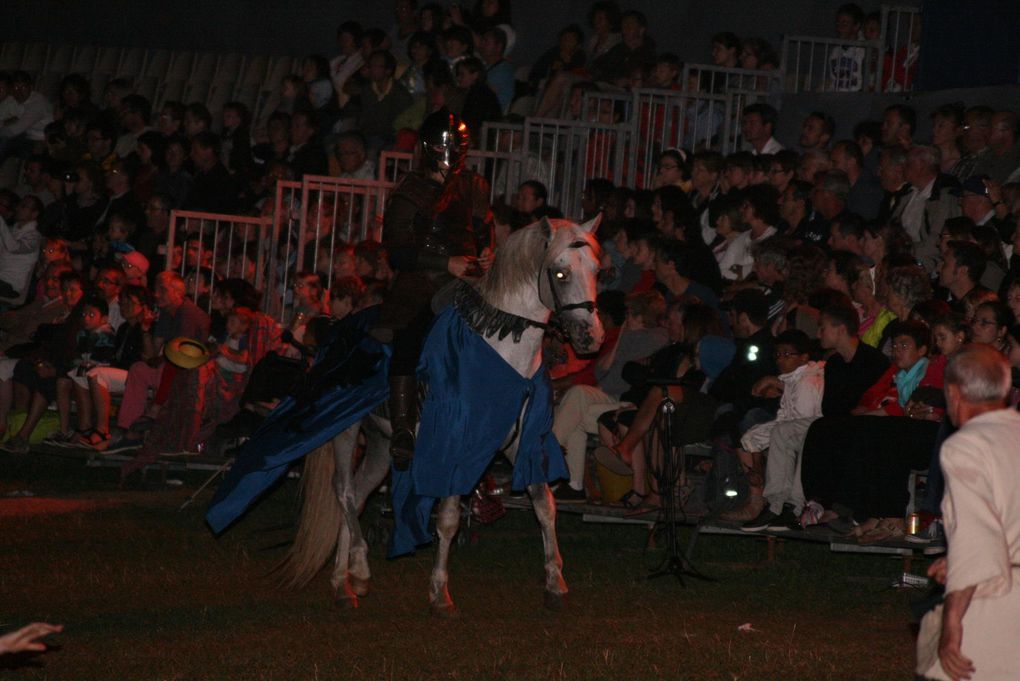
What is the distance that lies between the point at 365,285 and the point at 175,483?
9.56 ft

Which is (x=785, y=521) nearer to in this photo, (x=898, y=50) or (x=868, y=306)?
→ (x=868, y=306)

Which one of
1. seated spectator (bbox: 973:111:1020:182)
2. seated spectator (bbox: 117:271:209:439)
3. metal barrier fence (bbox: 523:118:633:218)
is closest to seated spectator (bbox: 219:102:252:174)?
seated spectator (bbox: 117:271:209:439)

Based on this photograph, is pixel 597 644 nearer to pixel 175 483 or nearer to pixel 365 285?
pixel 365 285

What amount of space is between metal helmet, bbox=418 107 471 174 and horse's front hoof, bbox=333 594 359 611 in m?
2.55

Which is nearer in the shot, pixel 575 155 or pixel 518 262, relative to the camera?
pixel 518 262

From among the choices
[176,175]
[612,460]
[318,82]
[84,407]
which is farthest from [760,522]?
[318,82]

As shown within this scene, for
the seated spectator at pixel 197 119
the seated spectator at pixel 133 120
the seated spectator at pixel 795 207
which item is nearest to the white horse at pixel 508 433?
the seated spectator at pixel 795 207

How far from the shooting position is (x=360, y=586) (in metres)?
8.84

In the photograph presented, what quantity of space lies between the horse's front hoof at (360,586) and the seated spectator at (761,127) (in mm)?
6903

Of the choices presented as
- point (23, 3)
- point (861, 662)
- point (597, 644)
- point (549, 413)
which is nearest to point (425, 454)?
point (549, 413)

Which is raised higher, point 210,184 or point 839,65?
point 839,65

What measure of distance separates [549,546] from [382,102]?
10.1 meters

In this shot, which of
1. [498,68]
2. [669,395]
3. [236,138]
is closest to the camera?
[669,395]

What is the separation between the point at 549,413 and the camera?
8492 millimetres
